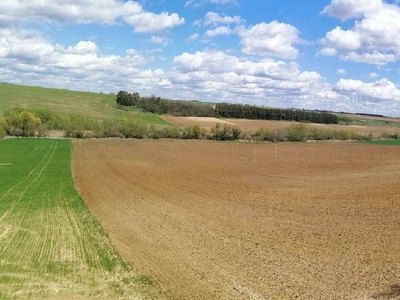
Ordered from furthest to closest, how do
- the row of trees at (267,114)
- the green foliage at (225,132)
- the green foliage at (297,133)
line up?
1. the row of trees at (267,114)
2. the green foliage at (297,133)
3. the green foliage at (225,132)

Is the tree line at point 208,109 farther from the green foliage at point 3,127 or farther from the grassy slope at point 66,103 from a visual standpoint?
the green foliage at point 3,127

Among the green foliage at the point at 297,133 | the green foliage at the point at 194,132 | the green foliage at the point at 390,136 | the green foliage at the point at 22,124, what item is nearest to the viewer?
the green foliage at the point at 22,124

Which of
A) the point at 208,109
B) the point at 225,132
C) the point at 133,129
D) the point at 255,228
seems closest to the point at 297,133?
the point at 225,132

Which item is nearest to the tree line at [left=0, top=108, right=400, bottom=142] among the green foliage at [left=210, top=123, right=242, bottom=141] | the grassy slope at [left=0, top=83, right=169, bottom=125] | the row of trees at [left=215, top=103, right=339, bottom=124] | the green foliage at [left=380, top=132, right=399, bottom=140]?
the green foliage at [left=210, top=123, right=242, bottom=141]

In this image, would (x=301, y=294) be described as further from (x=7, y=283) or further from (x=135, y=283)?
(x=7, y=283)

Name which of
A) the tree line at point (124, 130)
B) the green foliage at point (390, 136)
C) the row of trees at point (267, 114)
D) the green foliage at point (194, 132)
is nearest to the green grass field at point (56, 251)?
the tree line at point (124, 130)

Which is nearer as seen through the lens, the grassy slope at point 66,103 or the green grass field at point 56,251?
Answer: the green grass field at point 56,251
